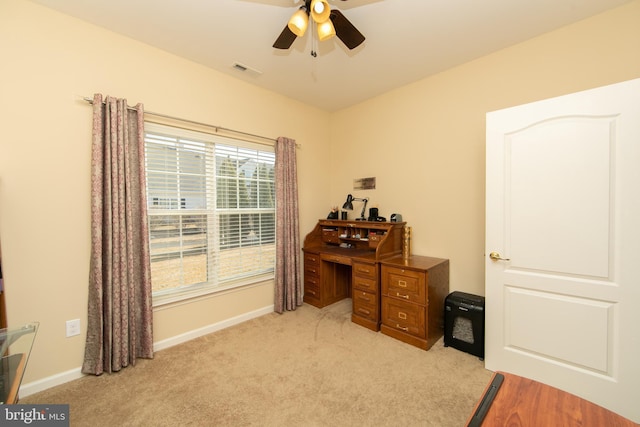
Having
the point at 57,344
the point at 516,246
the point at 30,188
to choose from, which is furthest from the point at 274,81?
the point at 57,344

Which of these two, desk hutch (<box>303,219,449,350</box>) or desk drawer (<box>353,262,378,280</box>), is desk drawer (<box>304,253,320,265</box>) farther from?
desk drawer (<box>353,262,378,280</box>)

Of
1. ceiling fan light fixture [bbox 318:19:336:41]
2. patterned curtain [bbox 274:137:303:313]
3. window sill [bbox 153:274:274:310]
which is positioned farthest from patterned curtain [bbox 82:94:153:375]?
ceiling fan light fixture [bbox 318:19:336:41]

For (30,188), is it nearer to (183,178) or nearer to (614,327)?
(183,178)

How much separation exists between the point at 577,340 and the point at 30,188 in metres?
4.15

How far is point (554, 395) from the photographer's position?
935mm

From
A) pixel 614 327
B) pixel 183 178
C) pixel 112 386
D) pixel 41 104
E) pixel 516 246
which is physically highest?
pixel 41 104

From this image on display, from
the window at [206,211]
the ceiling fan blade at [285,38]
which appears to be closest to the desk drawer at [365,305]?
the window at [206,211]

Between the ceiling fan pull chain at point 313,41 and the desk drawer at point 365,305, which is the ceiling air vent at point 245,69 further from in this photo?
the desk drawer at point 365,305

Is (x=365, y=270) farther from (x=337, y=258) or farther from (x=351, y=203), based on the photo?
(x=351, y=203)

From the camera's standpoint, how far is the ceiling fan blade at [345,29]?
69.0 inches

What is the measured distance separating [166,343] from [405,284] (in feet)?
8.01

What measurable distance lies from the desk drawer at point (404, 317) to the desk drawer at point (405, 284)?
0.07 metres

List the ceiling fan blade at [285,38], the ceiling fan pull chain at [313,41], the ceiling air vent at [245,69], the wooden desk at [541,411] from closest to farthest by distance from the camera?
the wooden desk at [541,411] → the ceiling fan blade at [285,38] → the ceiling fan pull chain at [313,41] → the ceiling air vent at [245,69]

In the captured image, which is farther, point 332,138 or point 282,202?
point 332,138
